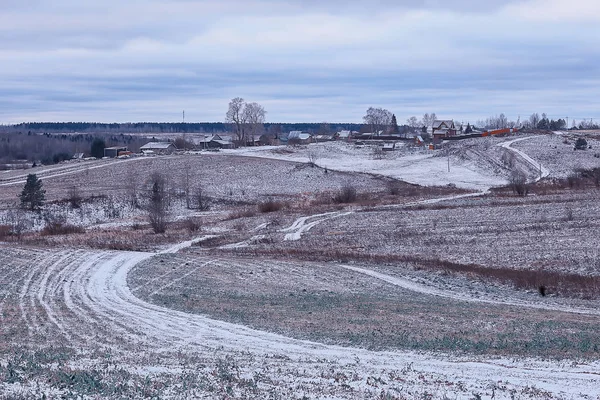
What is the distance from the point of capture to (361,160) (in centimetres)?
11038

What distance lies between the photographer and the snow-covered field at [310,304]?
11781 millimetres

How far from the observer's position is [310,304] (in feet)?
73.8

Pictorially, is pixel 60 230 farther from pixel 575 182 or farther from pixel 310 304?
pixel 575 182

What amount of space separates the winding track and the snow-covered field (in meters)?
0.06

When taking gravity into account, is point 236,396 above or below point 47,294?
above

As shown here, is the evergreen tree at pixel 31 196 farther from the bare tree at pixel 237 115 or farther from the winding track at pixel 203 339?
the bare tree at pixel 237 115

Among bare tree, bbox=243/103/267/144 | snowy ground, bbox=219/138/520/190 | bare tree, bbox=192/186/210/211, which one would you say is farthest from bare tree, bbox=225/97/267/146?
bare tree, bbox=192/186/210/211

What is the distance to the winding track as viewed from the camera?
12203 millimetres

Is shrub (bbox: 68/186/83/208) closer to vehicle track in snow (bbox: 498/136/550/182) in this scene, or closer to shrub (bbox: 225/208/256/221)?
shrub (bbox: 225/208/256/221)

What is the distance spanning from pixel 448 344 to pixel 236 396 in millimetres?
6378

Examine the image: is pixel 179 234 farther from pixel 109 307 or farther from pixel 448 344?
pixel 448 344

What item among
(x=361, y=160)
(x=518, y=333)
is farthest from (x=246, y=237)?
(x=361, y=160)

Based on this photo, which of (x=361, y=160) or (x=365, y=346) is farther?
(x=361, y=160)

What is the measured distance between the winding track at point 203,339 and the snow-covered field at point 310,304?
6 cm
